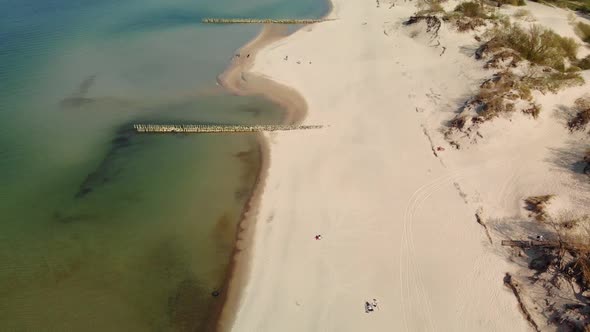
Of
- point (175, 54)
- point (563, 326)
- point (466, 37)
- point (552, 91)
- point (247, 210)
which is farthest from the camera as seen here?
point (175, 54)

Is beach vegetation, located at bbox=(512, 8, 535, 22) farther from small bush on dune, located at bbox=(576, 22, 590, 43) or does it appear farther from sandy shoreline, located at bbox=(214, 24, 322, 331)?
sandy shoreline, located at bbox=(214, 24, 322, 331)

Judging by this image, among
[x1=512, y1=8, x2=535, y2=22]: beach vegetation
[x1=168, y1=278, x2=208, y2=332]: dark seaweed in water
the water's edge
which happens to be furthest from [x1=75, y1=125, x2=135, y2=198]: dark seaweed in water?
[x1=512, y1=8, x2=535, y2=22]: beach vegetation

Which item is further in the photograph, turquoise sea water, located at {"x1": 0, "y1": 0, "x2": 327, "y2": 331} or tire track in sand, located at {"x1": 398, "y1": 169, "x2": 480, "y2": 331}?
turquoise sea water, located at {"x1": 0, "y1": 0, "x2": 327, "y2": 331}

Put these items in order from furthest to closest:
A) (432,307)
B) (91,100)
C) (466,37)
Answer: (466,37)
(91,100)
(432,307)

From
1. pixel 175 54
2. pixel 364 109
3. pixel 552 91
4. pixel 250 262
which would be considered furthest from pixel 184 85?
pixel 552 91

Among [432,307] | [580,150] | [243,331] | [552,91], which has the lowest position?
[243,331]

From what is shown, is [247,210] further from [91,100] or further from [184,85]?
[91,100]

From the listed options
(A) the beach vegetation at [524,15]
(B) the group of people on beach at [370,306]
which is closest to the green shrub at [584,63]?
(A) the beach vegetation at [524,15]
